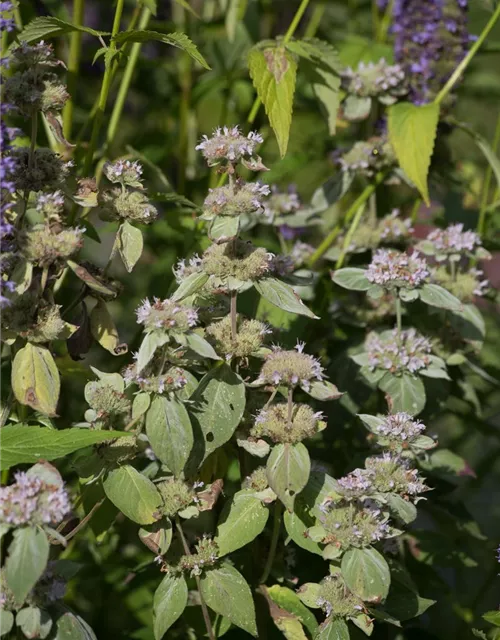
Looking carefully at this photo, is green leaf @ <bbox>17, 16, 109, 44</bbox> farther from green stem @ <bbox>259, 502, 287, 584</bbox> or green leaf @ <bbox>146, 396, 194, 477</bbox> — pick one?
green stem @ <bbox>259, 502, 287, 584</bbox>

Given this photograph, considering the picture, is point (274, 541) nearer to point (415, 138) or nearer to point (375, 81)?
point (415, 138)

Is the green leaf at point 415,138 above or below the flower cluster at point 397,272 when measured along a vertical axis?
above

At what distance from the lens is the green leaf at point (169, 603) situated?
114cm

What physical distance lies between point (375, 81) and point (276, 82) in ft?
1.20

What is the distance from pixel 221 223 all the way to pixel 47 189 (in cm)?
24

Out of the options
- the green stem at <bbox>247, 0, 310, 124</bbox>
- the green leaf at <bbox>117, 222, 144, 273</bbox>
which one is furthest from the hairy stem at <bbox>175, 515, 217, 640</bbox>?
the green stem at <bbox>247, 0, 310, 124</bbox>

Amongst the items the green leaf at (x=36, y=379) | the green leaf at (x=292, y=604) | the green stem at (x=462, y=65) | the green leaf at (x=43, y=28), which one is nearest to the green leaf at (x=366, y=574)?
the green leaf at (x=292, y=604)

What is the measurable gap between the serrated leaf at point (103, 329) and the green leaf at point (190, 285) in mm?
152

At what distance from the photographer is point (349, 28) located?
2537 mm

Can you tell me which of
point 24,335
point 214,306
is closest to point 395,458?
point 214,306

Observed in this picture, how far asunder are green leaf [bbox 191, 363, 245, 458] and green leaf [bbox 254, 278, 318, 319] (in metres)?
0.11

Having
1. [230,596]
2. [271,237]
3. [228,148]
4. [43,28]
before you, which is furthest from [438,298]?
[271,237]

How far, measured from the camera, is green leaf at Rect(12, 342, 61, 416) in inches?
43.4

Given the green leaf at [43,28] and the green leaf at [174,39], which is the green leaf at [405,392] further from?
the green leaf at [43,28]
